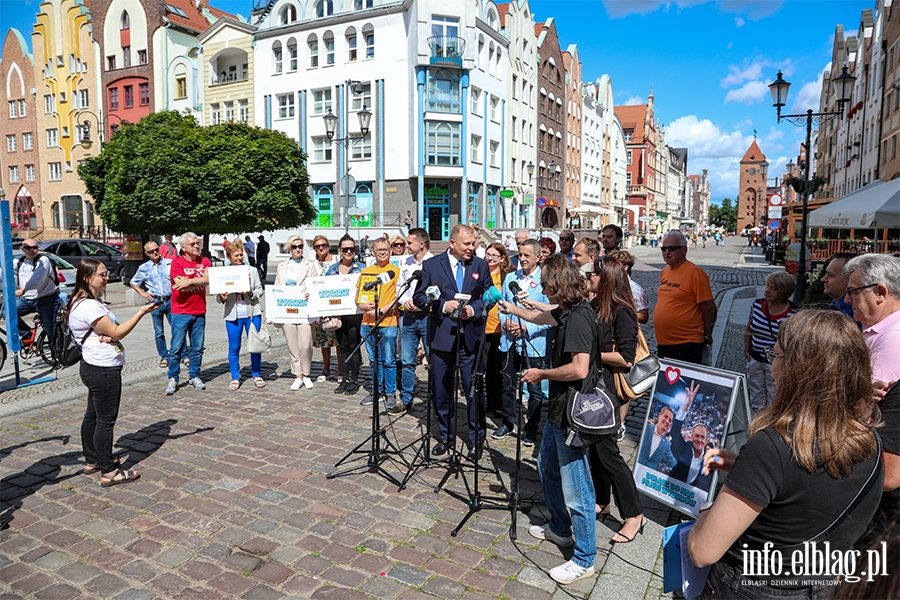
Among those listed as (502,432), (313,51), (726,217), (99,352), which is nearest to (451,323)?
(502,432)

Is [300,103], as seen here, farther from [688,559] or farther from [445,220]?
[688,559]

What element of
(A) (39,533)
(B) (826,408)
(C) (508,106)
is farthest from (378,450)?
(C) (508,106)

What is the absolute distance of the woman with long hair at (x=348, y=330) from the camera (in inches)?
343

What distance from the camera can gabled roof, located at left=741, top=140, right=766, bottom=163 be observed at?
158 metres

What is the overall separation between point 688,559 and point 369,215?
3957 centimetres

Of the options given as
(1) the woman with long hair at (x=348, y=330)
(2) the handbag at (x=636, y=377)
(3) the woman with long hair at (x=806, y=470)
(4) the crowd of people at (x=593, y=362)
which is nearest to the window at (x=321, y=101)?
(4) the crowd of people at (x=593, y=362)

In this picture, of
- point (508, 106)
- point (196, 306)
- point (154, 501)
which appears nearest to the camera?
point (154, 501)

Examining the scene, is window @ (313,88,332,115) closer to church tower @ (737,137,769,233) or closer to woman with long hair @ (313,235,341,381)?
woman with long hair @ (313,235,341,381)

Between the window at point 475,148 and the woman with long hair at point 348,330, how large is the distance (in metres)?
34.7

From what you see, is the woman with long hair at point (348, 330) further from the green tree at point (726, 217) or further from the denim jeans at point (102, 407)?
the green tree at point (726, 217)

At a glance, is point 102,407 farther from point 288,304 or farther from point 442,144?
point 442,144

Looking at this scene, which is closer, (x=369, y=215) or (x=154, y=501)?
(x=154, y=501)

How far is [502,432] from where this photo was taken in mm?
6840

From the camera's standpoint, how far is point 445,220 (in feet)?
135
